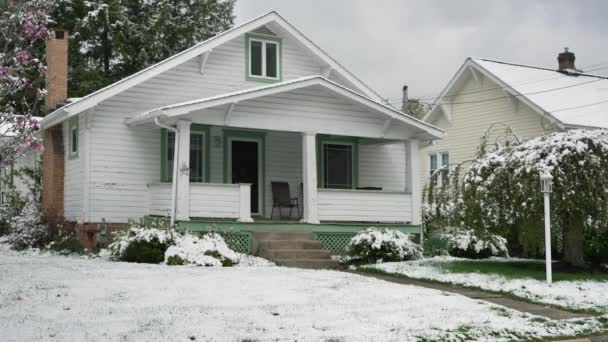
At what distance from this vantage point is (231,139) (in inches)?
802

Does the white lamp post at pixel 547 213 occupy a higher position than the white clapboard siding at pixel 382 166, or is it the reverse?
the white clapboard siding at pixel 382 166

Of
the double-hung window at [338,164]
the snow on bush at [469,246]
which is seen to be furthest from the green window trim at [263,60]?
the snow on bush at [469,246]

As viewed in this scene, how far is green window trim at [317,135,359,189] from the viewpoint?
2138 centimetres

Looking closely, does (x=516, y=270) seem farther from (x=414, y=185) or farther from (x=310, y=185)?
(x=310, y=185)

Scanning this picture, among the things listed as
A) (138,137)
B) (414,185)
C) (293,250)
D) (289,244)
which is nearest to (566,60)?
(414,185)

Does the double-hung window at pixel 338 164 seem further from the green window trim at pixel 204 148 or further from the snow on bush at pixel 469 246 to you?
the snow on bush at pixel 469 246

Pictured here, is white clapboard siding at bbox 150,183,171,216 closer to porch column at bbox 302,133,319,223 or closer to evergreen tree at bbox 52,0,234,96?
porch column at bbox 302,133,319,223

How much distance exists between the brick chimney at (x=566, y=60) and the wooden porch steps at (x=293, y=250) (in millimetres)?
16090

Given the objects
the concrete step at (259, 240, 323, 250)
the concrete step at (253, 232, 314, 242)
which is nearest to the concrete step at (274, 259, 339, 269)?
the concrete step at (259, 240, 323, 250)

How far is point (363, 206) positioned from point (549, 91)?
34.1 feet

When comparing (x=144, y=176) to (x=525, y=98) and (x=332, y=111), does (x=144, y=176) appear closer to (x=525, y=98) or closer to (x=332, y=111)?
(x=332, y=111)

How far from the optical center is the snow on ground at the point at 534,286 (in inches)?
462

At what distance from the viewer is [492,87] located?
26375 mm

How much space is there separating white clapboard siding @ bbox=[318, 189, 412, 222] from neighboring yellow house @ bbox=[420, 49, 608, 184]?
555cm
